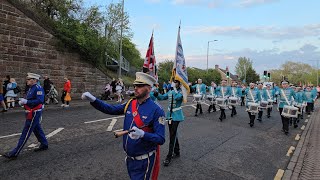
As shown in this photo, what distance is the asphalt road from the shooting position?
20.7 feet

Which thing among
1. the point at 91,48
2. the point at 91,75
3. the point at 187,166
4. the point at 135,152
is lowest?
the point at 187,166

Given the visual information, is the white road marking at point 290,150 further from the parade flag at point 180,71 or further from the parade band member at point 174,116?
the parade flag at point 180,71

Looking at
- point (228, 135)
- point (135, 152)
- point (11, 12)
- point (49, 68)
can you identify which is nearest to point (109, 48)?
point (49, 68)

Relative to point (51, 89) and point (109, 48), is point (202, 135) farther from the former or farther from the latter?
point (109, 48)

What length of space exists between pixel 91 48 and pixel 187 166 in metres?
18.0

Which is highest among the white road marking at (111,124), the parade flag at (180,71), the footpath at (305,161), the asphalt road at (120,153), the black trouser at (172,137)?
the parade flag at (180,71)

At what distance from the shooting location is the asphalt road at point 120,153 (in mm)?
6320

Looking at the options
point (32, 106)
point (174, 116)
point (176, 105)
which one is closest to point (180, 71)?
point (176, 105)

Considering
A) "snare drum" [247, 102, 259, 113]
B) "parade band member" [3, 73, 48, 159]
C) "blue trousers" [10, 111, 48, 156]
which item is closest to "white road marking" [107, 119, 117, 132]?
"blue trousers" [10, 111, 48, 156]

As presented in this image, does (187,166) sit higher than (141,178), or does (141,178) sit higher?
(141,178)

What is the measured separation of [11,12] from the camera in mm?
17953

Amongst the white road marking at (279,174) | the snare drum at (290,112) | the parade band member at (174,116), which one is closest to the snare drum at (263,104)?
the snare drum at (290,112)

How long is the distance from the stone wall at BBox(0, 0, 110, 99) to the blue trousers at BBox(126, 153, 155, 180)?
1590cm

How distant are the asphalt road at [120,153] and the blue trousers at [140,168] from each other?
2.20 meters
